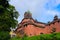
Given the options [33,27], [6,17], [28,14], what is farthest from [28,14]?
[6,17]

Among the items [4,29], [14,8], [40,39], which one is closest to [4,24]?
[4,29]

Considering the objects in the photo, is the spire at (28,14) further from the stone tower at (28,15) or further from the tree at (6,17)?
the tree at (6,17)

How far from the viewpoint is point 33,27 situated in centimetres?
4778

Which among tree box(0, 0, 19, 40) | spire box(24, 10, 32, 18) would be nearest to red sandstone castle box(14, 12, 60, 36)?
spire box(24, 10, 32, 18)

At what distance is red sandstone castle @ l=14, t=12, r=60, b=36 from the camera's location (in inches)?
1820

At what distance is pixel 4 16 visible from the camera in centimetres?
2588

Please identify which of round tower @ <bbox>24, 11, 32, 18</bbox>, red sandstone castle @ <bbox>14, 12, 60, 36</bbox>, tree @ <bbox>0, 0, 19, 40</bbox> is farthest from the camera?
round tower @ <bbox>24, 11, 32, 18</bbox>

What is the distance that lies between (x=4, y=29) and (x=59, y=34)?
22.9 ft

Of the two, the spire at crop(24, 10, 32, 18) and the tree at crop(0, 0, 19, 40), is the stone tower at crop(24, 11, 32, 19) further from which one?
the tree at crop(0, 0, 19, 40)

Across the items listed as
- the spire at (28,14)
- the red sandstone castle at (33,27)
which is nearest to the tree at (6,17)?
the red sandstone castle at (33,27)

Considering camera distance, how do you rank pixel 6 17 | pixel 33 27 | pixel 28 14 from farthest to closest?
pixel 28 14 < pixel 33 27 < pixel 6 17

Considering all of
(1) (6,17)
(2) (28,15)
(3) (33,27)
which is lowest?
(1) (6,17)

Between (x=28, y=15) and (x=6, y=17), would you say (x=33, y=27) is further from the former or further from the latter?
(x=6, y=17)

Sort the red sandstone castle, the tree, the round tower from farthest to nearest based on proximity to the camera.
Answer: the round tower → the red sandstone castle → the tree
